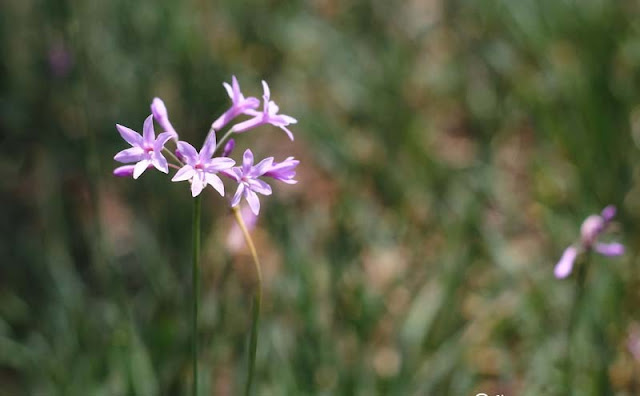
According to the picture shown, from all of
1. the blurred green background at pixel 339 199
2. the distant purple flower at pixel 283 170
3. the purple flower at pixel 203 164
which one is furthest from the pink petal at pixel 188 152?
the blurred green background at pixel 339 199

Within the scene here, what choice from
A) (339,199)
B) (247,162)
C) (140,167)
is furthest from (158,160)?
(339,199)

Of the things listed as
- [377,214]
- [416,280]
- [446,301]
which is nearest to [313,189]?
[377,214]

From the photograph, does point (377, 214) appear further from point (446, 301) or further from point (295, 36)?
point (295, 36)

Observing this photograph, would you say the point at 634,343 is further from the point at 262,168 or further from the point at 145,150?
the point at 145,150

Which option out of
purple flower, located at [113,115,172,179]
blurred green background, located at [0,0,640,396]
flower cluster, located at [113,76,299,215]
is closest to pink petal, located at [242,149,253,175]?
flower cluster, located at [113,76,299,215]

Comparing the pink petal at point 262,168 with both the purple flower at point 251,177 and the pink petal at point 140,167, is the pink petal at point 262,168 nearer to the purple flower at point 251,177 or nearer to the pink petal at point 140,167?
the purple flower at point 251,177

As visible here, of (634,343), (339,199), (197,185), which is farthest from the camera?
(339,199)
